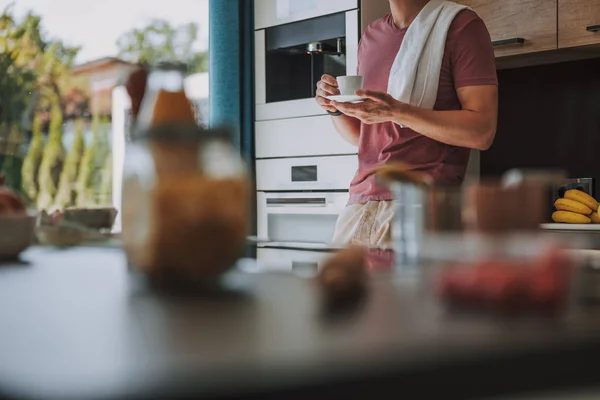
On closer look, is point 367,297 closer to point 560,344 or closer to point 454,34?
point 560,344

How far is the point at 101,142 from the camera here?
3.53 metres

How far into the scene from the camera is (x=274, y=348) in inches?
18.2

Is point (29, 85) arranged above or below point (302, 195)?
above

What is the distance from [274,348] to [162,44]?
130 inches

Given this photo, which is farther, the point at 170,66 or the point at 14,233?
the point at 14,233

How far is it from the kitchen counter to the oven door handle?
2.77 metres

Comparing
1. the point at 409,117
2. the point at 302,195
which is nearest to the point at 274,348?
the point at 409,117

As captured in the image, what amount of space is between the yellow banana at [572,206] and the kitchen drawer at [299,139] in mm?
835

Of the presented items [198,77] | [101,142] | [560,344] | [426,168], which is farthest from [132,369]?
[198,77]

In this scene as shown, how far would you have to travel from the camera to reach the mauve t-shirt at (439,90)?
5.78 ft

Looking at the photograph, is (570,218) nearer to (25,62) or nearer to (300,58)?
(300,58)

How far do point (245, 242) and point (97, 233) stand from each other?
1.52ft

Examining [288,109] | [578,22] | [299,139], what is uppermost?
[578,22]

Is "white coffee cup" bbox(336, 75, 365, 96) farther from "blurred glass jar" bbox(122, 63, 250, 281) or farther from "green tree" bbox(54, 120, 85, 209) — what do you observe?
"green tree" bbox(54, 120, 85, 209)
